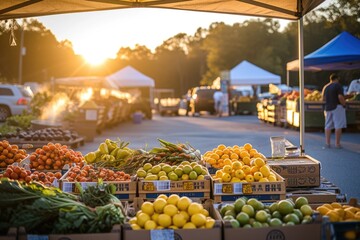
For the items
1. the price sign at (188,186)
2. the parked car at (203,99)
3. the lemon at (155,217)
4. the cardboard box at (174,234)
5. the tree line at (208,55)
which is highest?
the tree line at (208,55)

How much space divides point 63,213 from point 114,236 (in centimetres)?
53

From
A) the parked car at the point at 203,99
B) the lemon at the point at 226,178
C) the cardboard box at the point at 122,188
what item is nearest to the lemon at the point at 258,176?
the lemon at the point at 226,178

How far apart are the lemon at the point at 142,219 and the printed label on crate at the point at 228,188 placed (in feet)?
5.71

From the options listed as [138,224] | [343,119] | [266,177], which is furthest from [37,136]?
[138,224]

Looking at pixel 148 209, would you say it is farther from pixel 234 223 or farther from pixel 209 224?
pixel 234 223

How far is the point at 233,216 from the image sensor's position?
5.73 meters

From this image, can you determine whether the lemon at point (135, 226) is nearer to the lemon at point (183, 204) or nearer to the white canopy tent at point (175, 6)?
the lemon at point (183, 204)

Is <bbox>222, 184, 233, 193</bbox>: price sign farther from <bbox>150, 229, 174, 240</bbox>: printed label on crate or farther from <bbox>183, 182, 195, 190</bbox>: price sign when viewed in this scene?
<bbox>150, 229, 174, 240</bbox>: printed label on crate

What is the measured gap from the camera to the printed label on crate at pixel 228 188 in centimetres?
705

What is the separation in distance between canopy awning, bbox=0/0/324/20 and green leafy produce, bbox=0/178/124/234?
4938 mm

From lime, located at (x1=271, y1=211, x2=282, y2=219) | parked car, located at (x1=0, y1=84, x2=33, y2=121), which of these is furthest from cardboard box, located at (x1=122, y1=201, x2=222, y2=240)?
parked car, located at (x1=0, y1=84, x2=33, y2=121)

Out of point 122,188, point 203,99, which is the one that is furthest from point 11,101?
point 122,188

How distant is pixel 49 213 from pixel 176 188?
2.16 meters

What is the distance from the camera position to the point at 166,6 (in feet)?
32.4
